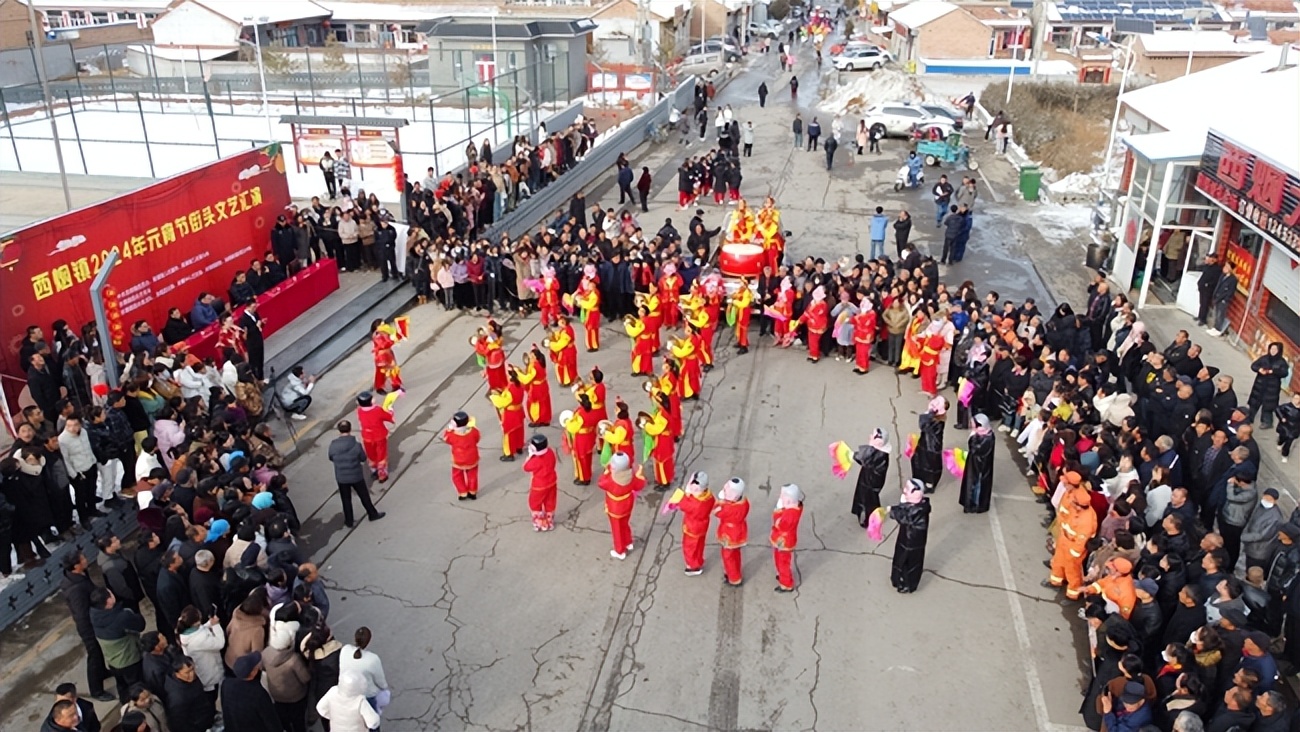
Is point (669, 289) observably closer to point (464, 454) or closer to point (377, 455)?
point (464, 454)

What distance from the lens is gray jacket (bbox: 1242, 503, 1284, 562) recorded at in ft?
27.9

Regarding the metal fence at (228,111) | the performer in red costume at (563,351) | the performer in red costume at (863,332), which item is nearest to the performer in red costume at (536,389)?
the performer in red costume at (563,351)

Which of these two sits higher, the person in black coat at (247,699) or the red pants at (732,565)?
the person in black coat at (247,699)

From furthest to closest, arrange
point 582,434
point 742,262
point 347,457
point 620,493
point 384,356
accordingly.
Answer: point 742,262 → point 384,356 → point 582,434 → point 347,457 → point 620,493

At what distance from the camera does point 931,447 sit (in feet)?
34.2

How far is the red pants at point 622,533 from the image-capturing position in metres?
9.49

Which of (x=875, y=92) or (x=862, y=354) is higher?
(x=875, y=92)

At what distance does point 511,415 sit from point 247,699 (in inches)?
203

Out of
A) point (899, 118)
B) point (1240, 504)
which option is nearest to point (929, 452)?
point (1240, 504)

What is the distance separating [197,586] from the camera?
765 centimetres

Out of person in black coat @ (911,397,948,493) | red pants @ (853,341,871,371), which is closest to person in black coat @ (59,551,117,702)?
person in black coat @ (911,397,948,493)

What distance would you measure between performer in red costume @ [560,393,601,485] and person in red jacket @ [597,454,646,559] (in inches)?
49.1

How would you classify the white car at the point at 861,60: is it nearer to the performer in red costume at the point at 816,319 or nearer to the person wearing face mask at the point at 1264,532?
the performer in red costume at the point at 816,319

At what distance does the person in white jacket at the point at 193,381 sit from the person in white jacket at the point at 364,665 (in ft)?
18.1
